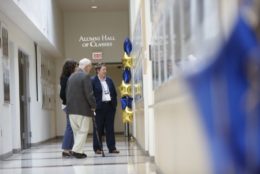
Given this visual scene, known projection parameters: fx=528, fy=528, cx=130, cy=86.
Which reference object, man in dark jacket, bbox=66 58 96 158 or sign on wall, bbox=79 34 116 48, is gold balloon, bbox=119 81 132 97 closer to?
man in dark jacket, bbox=66 58 96 158

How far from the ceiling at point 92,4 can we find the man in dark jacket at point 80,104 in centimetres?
1015

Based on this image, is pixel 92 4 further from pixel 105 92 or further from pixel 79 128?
pixel 79 128

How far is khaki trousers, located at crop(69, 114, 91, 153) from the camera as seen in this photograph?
7593 millimetres

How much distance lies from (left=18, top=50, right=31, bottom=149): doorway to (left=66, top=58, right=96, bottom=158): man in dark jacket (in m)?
4.50

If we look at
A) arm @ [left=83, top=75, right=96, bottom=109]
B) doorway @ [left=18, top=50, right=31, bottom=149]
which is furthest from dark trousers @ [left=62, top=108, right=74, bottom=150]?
doorway @ [left=18, top=50, right=31, bottom=149]

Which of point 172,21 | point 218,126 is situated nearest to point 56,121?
point 172,21

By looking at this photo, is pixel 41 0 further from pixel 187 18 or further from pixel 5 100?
pixel 187 18

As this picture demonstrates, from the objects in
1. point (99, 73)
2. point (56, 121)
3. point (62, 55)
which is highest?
point (62, 55)

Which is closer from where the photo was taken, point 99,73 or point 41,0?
point 99,73

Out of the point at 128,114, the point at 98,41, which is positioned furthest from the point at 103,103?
the point at 98,41

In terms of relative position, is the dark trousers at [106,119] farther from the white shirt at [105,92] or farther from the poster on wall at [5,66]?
the poster on wall at [5,66]

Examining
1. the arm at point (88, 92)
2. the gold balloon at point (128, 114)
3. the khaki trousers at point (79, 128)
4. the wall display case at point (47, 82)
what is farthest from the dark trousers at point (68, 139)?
the wall display case at point (47, 82)

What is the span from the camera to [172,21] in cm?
339

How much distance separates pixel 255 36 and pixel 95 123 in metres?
7.57
